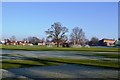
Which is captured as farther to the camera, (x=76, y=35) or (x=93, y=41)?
(x=93, y=41)

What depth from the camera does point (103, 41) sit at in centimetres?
17388

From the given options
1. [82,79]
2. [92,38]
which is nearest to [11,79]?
[82,79]

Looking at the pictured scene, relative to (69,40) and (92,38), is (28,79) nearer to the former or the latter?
(69,40)

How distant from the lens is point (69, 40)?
120 m

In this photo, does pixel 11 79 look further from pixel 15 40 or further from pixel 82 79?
pixel 15 40

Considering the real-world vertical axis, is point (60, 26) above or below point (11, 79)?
above

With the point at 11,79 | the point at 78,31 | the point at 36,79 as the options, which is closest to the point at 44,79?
the point at 36,79

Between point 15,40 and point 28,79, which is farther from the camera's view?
point 15,40

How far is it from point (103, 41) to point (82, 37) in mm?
55269

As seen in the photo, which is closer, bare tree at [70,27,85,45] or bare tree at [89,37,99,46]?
bare tree at [70,27,85,45]

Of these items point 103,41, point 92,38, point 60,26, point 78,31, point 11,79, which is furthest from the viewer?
point 103,41

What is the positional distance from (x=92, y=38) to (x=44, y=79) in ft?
485

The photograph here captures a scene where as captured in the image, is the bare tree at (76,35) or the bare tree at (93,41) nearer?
the bare tree at (76,35)

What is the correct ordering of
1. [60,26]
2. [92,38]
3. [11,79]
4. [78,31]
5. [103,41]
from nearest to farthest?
1. [11,79]
2. [60,26]
3. [78,31]
4. [92,38]
5. [103,41]
